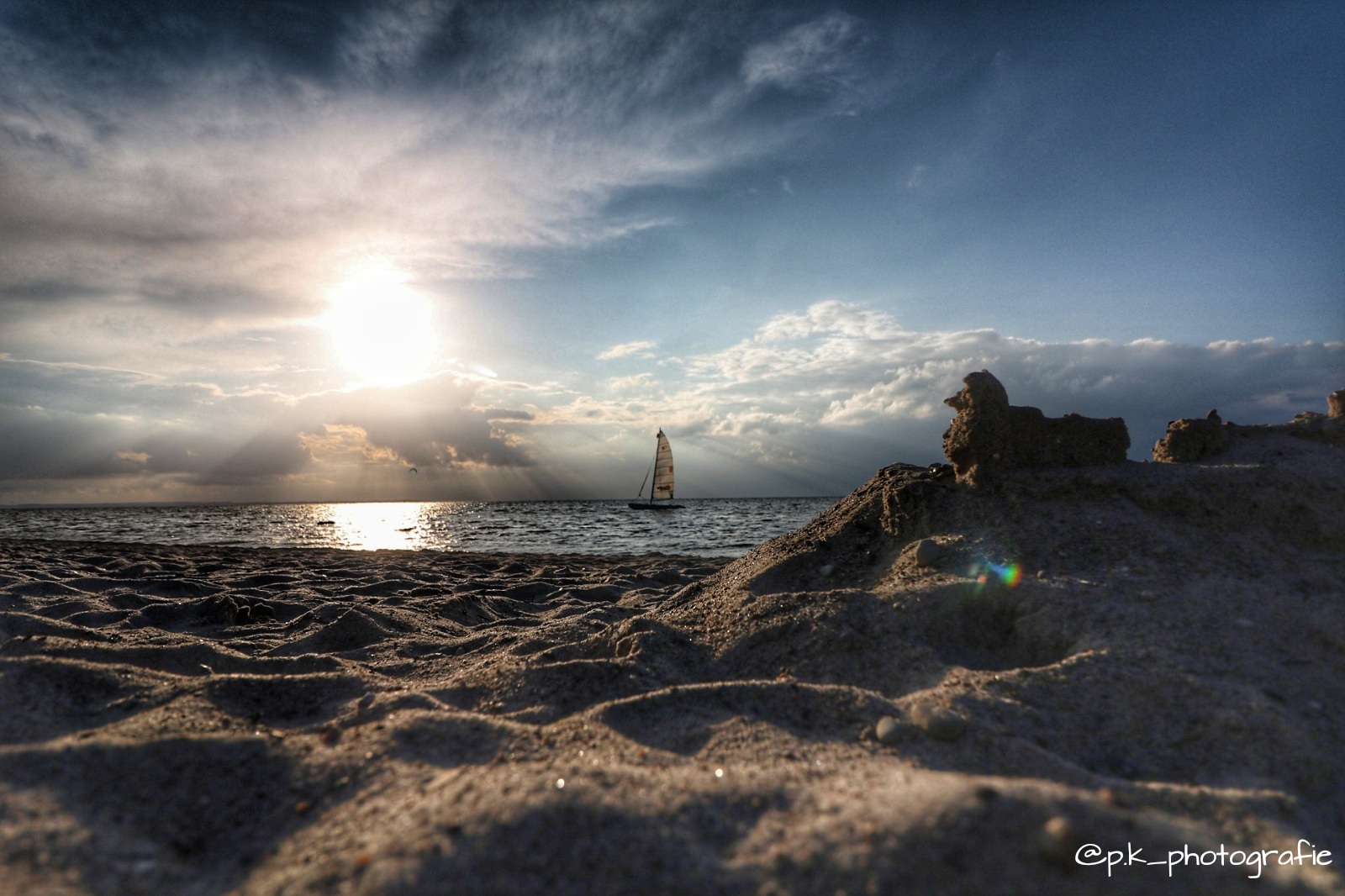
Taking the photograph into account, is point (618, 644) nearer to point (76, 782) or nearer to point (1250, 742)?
point (76, 782)

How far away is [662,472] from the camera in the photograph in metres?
45.0

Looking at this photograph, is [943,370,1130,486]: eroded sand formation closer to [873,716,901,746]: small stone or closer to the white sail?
[873,716,901,746]: small stone

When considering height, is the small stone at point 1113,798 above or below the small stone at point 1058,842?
below

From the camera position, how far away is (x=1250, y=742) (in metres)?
2.25

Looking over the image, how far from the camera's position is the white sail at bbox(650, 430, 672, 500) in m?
43.3

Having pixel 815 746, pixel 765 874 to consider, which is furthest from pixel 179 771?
pixel 815 746

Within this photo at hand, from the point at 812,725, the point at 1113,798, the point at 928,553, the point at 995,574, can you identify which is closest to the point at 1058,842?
the point at 1113,798

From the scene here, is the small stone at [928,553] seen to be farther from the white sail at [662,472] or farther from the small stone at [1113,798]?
the white sail at [662,472]

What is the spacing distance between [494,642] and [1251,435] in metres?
5.88

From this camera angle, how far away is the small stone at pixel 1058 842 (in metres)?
1.50

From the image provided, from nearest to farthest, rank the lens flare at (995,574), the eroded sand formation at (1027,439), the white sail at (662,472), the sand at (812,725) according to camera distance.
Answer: the sand at (812,725) < the lens flare at (995,574) < the eroded sand formation at (1027,439) < the white sail at (662,472)

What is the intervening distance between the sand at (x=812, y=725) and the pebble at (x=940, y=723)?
0.04ft

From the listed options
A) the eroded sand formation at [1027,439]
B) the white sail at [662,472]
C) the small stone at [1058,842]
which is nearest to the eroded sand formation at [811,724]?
the small stone at [1058,842]

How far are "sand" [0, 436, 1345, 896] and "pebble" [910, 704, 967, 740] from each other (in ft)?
0.04
